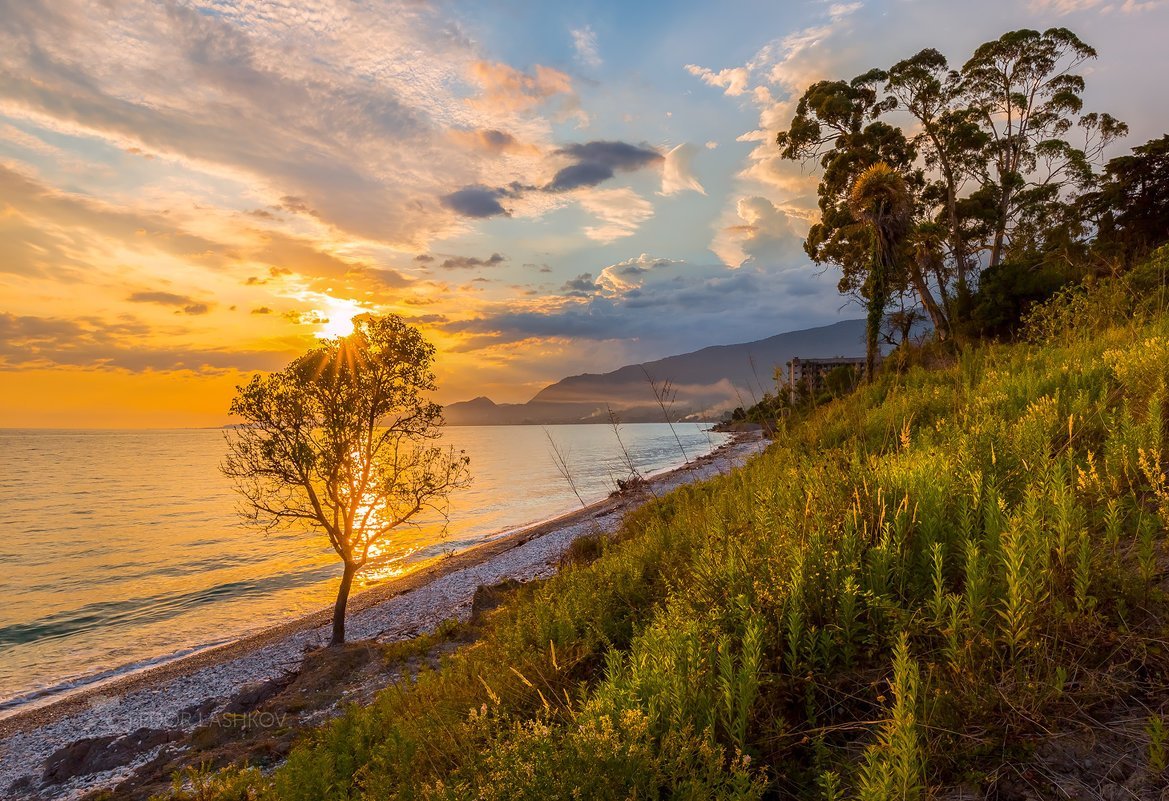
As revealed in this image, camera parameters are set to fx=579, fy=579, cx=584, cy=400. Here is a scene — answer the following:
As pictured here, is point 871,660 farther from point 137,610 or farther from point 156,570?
point 156,570

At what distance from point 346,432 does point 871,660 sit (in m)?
16.1

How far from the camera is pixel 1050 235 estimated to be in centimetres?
3575

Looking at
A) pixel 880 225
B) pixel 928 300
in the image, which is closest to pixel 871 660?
pixel 880 225

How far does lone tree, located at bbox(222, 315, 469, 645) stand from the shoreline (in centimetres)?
229

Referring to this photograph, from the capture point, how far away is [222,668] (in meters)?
16.2

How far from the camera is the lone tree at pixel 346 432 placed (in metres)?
16.2

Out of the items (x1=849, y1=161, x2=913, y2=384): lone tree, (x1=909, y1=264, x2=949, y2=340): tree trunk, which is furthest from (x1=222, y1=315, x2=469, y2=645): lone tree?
(x1=909, y1=264, x2=949, y2=340): tree trunk

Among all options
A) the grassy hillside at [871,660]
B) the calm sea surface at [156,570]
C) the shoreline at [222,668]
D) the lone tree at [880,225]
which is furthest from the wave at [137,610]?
the lone tree at [880,225]

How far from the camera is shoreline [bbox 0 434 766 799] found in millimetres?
12883

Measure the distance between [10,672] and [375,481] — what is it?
1289 cm

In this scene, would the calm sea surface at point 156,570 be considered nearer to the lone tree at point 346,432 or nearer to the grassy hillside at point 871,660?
the lone tree at point 346,432

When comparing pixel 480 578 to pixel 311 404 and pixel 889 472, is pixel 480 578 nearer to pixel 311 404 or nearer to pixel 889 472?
pixel 311 404

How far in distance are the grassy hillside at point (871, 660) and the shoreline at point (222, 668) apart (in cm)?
652

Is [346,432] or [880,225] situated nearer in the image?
[346,432]
